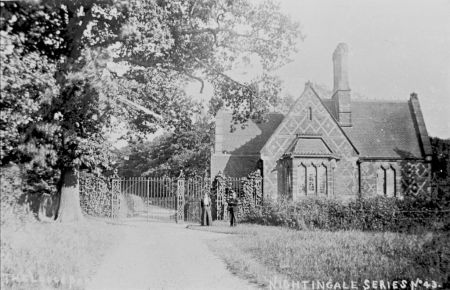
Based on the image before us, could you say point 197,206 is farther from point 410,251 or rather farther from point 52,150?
point 410,251

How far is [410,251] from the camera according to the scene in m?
11.9

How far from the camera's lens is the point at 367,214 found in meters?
19.6

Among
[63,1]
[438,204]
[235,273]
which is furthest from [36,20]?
[438,204]

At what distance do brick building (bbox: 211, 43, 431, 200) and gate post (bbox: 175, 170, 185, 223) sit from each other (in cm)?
624

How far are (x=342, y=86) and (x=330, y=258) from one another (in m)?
28.1

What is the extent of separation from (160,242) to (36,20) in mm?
9108

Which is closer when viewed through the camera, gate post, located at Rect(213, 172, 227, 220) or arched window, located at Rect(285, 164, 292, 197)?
gate post, located at Rect(213, 172, 227, 220)

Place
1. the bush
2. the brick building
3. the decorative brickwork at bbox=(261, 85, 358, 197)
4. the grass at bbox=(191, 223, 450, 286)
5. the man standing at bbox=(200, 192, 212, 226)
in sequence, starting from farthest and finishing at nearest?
the decorative brickwork at bbox=(261, 85, 358, 197)
the brick building
the man standing at bbox=(200, 192, 212, 226)
the bush
the grass at bbox=(191, 223, 450, 286)

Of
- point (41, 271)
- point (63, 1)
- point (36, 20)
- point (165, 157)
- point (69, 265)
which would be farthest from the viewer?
point (165, 157)

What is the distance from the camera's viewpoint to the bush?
19203 millimetres

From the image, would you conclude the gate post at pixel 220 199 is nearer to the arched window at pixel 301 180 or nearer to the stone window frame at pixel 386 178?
the arched window at pixel 301 180

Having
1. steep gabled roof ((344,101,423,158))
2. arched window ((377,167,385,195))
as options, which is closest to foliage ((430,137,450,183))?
A: steep gabled roof ((344,101,423,158))

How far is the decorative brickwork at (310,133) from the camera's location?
32.7m

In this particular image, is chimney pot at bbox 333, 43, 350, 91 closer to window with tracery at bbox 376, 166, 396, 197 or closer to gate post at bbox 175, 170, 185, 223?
window with tracery at bbox 376, 166, 396, 197
